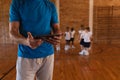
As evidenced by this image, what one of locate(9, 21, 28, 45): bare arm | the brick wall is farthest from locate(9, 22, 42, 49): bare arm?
the brick wall

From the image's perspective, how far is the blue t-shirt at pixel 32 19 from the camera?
5.28 ft

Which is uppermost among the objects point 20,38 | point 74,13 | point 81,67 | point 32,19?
point 74,13

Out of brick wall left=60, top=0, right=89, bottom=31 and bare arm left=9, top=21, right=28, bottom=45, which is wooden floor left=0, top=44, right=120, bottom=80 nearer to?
brick wall left=60, top=0, right=89, bottom=31

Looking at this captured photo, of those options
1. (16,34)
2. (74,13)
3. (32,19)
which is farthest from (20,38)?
(74,13)

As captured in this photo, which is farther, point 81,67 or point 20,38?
point 81,67

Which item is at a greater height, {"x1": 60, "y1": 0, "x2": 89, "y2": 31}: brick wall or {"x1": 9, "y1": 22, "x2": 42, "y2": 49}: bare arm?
{"x1": 60, "y1": 0, "x2": 89, "y2": 31}: brick wall

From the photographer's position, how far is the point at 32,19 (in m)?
1.62

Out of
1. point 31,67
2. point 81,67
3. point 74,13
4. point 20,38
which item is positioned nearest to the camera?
point 20,38

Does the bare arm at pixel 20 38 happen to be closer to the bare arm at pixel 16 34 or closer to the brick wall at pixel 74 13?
the bare arm at pixel 16 34

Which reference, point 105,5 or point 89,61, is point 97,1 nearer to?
point 105,5

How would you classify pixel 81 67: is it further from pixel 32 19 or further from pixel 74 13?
pixel 74 13

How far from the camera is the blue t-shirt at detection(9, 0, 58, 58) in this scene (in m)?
1.61

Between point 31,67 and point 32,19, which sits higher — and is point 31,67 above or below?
below

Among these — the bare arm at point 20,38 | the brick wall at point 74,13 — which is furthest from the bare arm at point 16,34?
the brick wall at point 74,13
